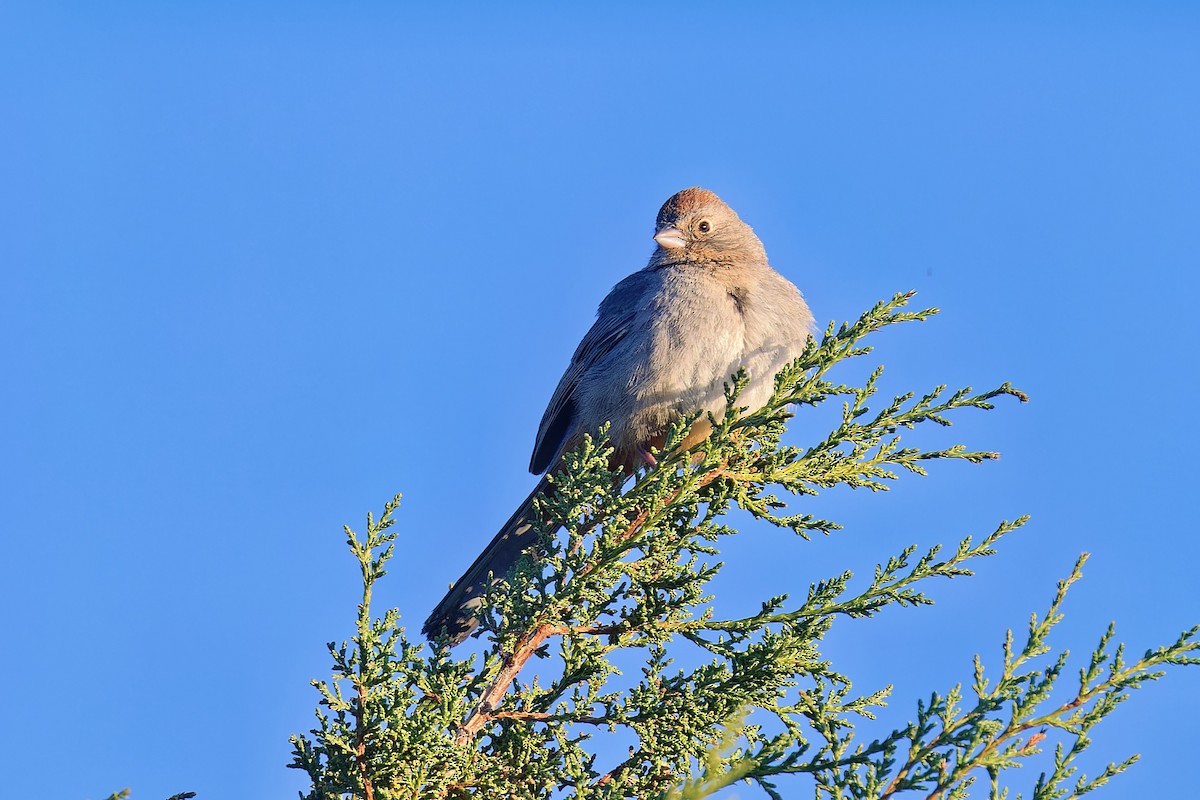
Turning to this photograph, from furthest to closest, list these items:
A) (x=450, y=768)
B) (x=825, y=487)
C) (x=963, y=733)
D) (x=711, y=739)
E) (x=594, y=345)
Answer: (x=594, y=345) < (x=825, y=487) < (x=711, y=739) < (x=450, y=768) < (x=963, y=733)

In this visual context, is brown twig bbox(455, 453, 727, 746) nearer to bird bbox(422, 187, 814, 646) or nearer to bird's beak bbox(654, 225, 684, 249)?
bird bbox(422, 187, 814, 646)

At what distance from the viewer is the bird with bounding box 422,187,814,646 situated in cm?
600

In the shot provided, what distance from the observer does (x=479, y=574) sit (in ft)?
19.3

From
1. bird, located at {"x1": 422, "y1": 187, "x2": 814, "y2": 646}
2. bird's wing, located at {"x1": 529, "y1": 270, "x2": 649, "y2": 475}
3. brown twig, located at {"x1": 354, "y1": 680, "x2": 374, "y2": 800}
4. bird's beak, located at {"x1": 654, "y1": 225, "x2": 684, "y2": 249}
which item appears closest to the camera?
brown twig, located at {"x1": 354, "y1": 680, "x2": 374, "y2": 800}

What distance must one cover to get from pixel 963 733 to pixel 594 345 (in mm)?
3654

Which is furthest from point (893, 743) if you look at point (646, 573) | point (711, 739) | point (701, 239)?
point (701, 239)

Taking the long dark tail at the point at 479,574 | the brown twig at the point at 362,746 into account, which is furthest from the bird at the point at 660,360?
the brown twig at the point at 362,746

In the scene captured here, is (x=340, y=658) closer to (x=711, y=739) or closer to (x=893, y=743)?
(x=711, y=739)

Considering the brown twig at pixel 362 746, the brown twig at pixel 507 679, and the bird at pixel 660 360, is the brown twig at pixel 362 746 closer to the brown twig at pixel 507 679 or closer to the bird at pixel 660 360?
the brown twig at pixel 507 679

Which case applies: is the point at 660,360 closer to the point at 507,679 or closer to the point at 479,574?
the point at 479,574

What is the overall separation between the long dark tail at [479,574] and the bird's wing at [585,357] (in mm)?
830

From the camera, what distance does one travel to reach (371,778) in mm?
4082

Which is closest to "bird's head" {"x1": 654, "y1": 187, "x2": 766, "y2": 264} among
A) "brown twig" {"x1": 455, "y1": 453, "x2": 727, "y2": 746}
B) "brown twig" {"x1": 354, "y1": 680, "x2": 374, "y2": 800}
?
"brown twig" {"x1": 455, "y1": 453, "x2": 727, "y2": 746}

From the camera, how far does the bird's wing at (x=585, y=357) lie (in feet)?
22.4
